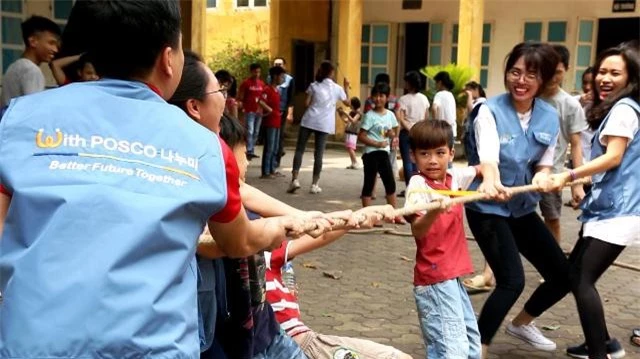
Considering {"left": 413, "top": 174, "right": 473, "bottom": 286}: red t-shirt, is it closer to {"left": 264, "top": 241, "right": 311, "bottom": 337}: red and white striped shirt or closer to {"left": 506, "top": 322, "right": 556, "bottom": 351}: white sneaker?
{"left": 264, "top": 241, "right": 311, "bottom": 337}: red and white striped shirt

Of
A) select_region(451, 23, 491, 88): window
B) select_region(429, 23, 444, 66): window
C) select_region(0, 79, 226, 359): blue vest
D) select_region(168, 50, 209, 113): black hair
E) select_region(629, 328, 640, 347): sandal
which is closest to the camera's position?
select_region(0, 79, 226, 359): blue vest

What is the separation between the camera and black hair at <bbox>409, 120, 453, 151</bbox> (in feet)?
10.7

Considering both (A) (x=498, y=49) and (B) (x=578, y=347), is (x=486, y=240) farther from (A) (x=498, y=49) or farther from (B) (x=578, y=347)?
(A) (x=498, y=49)

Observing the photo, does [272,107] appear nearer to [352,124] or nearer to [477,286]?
[352,124]

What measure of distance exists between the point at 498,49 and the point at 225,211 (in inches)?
614

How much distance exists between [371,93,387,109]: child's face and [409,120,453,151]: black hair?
17.1 feet

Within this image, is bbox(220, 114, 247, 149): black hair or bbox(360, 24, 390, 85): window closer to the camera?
bbox(220, 114, 247, 149): black hair

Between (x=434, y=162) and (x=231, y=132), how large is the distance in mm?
1159

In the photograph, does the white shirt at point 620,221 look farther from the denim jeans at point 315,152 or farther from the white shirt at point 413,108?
the denim jeans at point 315,152

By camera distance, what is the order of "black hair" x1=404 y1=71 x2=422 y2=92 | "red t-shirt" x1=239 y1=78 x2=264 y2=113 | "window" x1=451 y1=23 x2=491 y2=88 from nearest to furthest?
"black hair" x1=404 y1=71 x2=422 y2=92 < "red t-shirt" x1=239 y1=78 x2=264 y2=113 < "window" x1=451 y1=23 x2=491 y2=88

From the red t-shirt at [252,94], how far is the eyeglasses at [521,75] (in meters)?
7.57

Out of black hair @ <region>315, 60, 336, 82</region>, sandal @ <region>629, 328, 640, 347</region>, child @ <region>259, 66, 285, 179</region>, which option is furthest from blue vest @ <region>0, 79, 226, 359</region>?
child @ <region>259, 66, 285, 179</region>

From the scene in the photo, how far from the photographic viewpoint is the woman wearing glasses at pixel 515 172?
370 cm

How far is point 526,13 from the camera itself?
626 inches
